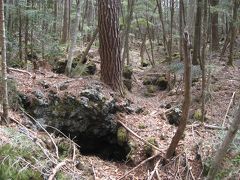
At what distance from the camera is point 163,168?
6445mm

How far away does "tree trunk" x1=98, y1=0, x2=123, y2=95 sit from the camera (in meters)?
8.58

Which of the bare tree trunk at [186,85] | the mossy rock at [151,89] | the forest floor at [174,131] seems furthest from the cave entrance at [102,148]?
the mossy rock at [151,89]

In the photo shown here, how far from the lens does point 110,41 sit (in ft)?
28.3

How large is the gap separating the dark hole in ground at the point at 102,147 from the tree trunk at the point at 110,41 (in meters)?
1.43

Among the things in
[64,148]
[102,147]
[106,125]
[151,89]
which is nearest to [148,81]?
[151,89]

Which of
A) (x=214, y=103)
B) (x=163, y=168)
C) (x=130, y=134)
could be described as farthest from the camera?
(x=214, y=103)

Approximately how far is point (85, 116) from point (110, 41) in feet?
7.08

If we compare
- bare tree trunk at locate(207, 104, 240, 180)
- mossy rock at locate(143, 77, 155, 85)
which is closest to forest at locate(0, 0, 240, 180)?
bare tree trunk at locate(207, 104, 240, 180)

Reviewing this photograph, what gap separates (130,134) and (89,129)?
1010 mm

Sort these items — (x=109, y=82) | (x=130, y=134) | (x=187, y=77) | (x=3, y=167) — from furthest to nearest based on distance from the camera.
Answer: (x=109, y=82) < (x=130, y=134) < (x=187, y=77) < (x=3, y=167)

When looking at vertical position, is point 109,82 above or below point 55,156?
above

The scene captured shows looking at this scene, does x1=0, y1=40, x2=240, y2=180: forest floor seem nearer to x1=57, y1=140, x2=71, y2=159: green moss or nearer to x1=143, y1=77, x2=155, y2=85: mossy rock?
x1=57, y1=140, x2=71, y2=159: green moss

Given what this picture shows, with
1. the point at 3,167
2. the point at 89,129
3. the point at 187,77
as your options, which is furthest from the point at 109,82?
the point at 3,167

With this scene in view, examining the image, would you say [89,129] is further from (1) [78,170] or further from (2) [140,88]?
(2) [140,88]
